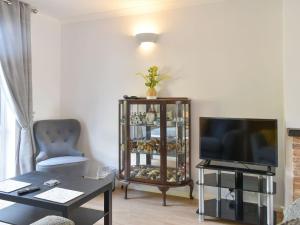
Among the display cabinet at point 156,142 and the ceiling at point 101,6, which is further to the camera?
the ceiling at point 101,6

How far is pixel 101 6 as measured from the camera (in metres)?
3.46

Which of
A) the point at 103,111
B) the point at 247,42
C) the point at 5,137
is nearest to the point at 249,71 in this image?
the point at 247,42

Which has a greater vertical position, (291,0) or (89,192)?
(291,0)

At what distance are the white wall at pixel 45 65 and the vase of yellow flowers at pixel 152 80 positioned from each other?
154 centimetres

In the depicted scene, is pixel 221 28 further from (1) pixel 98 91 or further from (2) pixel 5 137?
(2) pixel 5 137

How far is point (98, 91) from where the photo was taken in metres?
3.85

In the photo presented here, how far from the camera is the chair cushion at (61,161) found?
3.15 metres

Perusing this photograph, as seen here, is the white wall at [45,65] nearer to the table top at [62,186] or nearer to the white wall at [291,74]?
the table top at [62,186]

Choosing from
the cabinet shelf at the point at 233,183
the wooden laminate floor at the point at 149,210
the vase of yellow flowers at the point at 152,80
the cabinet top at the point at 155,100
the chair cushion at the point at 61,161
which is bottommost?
the wooden laminate floor at the point at 149,210

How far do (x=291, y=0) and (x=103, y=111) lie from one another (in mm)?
2658

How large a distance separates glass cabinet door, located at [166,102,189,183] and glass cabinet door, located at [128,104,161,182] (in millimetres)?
124

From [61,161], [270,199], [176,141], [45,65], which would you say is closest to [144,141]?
[176,141]

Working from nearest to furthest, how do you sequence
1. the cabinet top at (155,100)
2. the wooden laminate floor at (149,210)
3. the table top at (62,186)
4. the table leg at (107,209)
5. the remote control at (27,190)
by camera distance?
the table top at (62,186), the remote control at (27,190), the table leg at (107,209), the wooden laminate floor at (149,210), the cabinet top at (155,100)

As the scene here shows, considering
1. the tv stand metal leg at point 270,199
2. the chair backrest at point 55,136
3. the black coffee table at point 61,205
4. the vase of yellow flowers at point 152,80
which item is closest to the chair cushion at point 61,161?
the chair backrest at point 55,136
